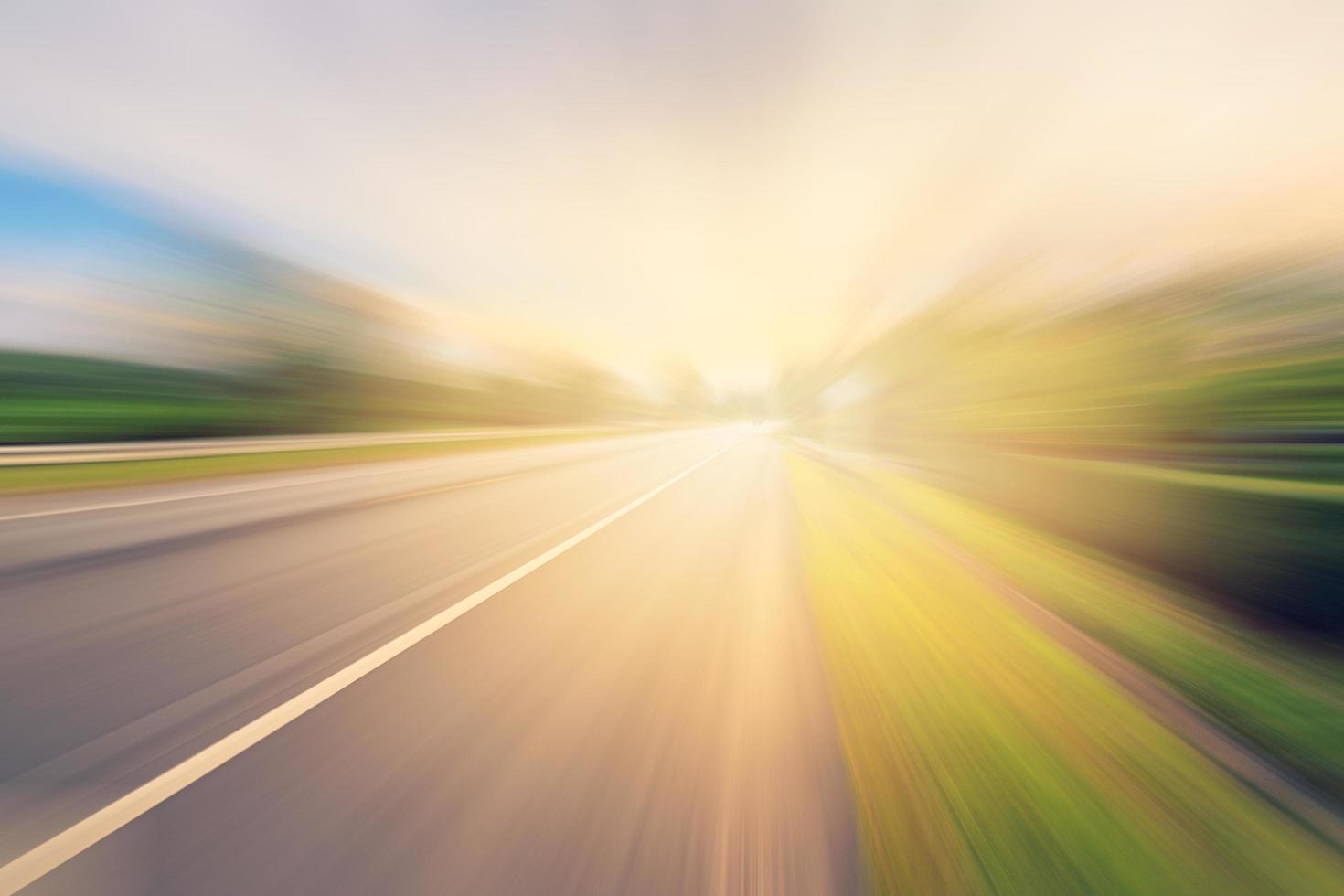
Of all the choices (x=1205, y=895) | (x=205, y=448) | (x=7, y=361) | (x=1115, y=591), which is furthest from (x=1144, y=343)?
(x=7, y=361)

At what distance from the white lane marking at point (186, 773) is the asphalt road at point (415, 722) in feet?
0.04

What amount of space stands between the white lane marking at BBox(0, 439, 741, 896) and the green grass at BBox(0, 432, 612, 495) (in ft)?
36.3

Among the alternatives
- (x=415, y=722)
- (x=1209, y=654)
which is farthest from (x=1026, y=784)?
(x=415, y=722)

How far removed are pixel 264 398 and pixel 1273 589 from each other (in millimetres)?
26471

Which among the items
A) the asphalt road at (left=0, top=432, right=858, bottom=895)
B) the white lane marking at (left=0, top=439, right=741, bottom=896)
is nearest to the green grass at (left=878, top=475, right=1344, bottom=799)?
the asphalt road at (left=0, top=432, right=858, bottom=895)

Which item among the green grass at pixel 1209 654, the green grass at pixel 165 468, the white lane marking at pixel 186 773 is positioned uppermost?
the green grass at pixel 165 468

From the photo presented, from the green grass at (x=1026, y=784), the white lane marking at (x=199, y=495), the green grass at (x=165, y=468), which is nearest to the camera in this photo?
the green grass at (x=1026, y=784)

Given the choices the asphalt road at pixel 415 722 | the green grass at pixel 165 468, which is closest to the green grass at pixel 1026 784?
the asphalt road at pixel 415 722

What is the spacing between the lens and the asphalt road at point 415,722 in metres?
1.64

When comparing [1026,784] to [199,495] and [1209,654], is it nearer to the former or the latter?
[1209,654]

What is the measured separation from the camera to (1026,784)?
6.39 feet

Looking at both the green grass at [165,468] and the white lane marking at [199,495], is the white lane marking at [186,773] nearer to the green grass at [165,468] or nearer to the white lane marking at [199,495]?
the white lane marking at [199,495]

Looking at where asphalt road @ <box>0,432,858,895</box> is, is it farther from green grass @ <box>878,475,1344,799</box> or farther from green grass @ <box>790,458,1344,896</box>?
green grass @ <box>878,475,1344,799</box>

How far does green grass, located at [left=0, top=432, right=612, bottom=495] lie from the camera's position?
31.9 feet
